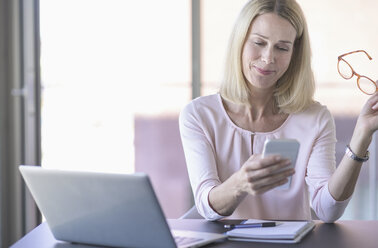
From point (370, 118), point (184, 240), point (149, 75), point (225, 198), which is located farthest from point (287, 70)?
point (149, 75)

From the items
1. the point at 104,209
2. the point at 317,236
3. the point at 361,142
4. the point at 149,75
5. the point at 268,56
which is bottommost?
the point at 317,236

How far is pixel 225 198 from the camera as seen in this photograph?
5.48 ft

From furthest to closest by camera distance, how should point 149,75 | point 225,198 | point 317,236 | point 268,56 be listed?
point 149,75 < point 268,56 < point 225,198 < point 317,236

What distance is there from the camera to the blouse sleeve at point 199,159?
178 cm

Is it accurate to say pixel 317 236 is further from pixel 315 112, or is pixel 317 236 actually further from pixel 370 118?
pixel 315 112

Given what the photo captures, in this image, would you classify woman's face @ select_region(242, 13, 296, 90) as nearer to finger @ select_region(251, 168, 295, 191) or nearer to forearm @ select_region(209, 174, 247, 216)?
forearm @ select_region(209, 174, 247, 216)

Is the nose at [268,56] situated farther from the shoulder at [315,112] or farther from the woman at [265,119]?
the shoulder at [315,112]

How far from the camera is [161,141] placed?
4004 millimetres

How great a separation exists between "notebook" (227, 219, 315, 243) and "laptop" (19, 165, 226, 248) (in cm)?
5

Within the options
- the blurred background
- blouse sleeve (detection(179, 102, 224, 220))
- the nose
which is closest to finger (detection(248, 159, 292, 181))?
blouse sleeve (detection(179, 102, 224, 220))

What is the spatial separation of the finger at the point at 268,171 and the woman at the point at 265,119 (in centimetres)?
35

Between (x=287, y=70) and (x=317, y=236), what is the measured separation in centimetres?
77

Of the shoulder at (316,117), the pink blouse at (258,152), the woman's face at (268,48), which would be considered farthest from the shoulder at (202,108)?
the shoulder at (316,117)

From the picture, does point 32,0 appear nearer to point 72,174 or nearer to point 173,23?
point 173,23
